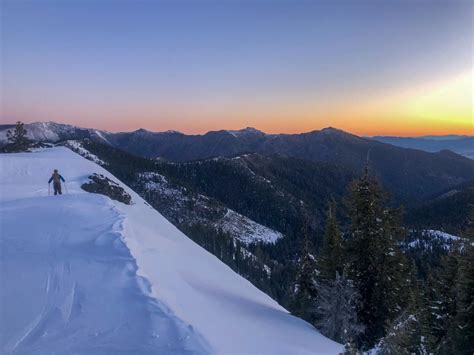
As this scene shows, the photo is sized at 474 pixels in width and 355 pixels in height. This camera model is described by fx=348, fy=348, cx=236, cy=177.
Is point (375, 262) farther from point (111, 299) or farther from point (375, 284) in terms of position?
point (111, 299)

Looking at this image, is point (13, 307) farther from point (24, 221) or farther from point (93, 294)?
point (24, 221)

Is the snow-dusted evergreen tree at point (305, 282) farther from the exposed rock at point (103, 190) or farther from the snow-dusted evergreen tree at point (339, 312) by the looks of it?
the exposed rock at point (103, 190)

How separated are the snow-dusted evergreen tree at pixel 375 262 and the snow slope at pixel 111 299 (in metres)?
5.38

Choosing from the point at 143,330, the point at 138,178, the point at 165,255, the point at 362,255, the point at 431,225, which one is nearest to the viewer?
the point at 143,330

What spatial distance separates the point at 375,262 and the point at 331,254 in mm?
2621

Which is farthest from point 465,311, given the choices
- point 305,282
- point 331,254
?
point 305,282

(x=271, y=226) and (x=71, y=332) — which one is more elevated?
A: (x=71, y=332)

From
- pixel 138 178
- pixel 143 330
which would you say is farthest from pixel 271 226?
pixel 143 330

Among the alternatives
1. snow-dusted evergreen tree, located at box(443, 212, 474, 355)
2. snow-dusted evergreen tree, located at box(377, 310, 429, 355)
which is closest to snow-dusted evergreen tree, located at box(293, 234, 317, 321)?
snow-dusted evergreen tree, located at box(377, 310, 429, 355)

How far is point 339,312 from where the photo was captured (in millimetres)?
14570

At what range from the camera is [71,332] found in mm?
7113

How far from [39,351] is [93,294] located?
196cm

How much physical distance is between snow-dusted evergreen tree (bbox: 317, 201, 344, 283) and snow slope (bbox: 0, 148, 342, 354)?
17.8 ft

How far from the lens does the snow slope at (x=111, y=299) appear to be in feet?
22.7
